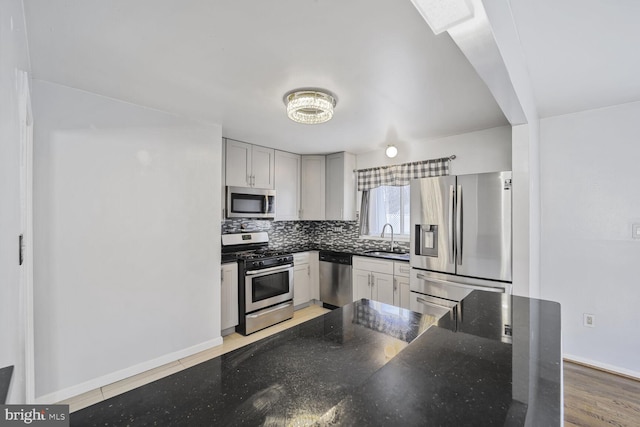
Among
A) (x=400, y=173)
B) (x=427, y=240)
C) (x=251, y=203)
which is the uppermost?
(x=400, y=173)

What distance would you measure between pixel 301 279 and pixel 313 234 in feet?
3.56

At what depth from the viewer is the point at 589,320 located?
2539 mm

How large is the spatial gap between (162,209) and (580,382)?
3893 millimetres

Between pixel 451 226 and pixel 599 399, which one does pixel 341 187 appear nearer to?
pixel 451 226

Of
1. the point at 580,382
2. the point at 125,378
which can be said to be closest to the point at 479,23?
the point at 580,382

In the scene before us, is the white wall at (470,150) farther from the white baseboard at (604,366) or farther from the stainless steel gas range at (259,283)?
the stainless steel gas range at (259,283)

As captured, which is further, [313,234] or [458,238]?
[313,234]

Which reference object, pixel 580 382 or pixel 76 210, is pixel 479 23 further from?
pixel 580 382

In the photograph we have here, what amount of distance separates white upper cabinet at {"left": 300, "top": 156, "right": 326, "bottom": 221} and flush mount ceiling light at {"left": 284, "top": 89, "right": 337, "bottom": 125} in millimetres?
2131

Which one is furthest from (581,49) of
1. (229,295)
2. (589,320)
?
(229,295)

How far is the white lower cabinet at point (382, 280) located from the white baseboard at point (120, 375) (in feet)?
6.18

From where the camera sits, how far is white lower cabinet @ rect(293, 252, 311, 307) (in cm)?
396

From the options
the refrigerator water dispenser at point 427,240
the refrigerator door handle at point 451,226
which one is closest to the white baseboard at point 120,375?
the refrigerator water dispenser at point 427,240

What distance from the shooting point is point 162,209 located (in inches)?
101
